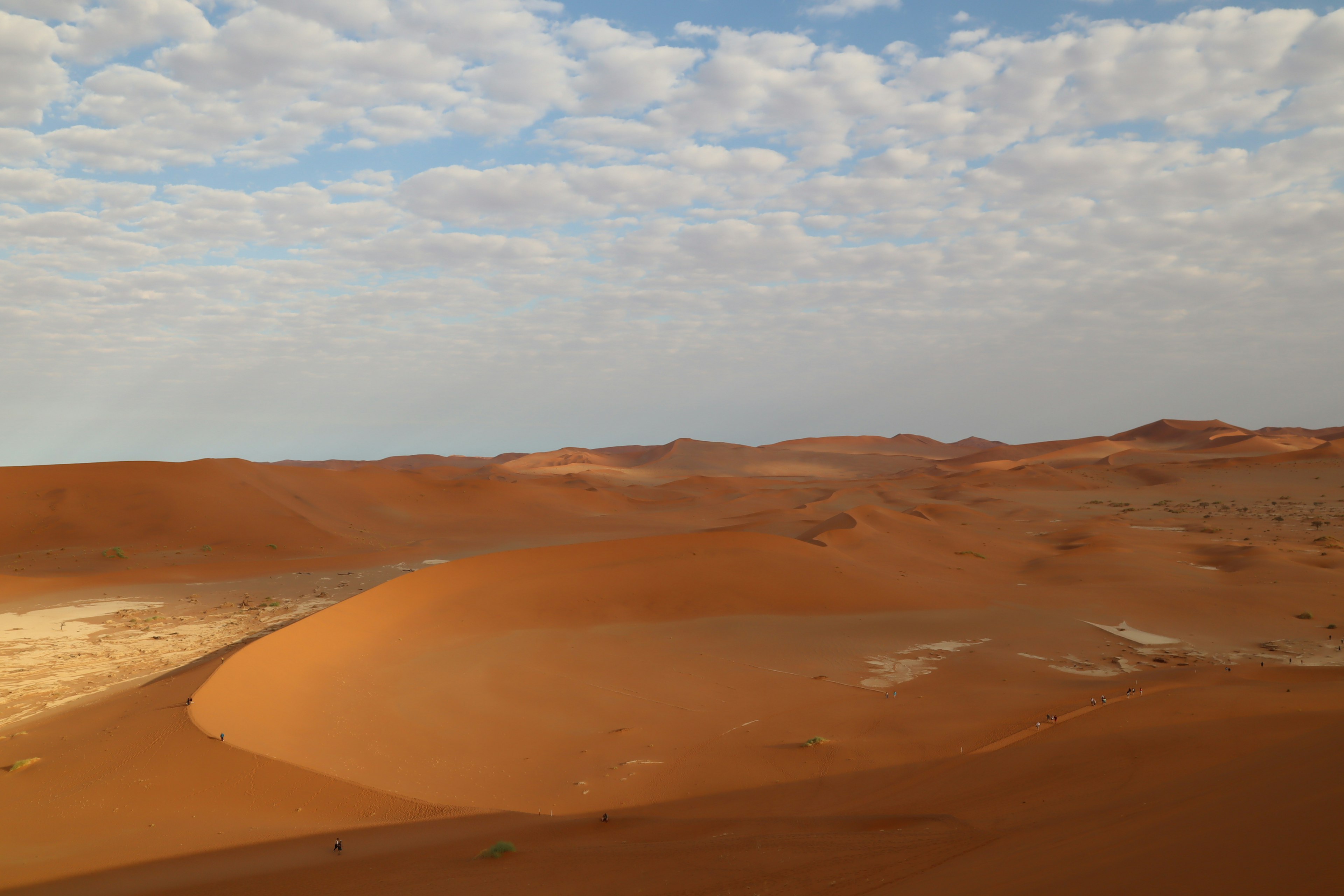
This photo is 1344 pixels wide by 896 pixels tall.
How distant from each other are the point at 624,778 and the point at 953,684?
187 inches

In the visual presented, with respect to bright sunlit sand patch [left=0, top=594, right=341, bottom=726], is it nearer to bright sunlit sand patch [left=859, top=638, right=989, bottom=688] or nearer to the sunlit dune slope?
the sunlit dune slope

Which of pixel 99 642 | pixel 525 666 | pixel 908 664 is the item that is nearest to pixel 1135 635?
pixel 908 664

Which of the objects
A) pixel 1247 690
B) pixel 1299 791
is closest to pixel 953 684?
pixel 1247 690

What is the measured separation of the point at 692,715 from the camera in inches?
351

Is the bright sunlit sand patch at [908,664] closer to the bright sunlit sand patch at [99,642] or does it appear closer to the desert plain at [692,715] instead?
the desert plain at [692,715]

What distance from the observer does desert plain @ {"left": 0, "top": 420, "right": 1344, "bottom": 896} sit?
15.0 ft

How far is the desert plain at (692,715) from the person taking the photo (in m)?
4.57

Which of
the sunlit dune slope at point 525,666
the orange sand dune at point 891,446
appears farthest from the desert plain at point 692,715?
the orange sand dune at point 891,446

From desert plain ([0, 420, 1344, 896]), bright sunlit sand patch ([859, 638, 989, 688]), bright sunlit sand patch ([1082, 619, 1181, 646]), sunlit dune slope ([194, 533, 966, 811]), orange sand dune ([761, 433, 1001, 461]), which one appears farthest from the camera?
orange sand dune ([761, 433, 1001, 461])

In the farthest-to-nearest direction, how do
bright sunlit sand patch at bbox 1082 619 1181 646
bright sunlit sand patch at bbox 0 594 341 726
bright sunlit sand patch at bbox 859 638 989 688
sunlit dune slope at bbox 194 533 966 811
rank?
bright sunlit sand patch at bbox 1082 619 1181 646, bright sunlit sand patch at bbox 0 594 341 726, bright sunlit sand patch at bbox 859 638 989 688, sunlit dune slope at bbox 194 533 966 811

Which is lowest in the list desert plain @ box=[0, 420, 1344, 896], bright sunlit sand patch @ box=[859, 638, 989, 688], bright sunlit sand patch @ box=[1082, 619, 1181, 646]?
bright sunlit sand patch @ box=[1082, 619, 1181, 646]

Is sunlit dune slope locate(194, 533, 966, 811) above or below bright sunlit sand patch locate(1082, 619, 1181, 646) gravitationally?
above

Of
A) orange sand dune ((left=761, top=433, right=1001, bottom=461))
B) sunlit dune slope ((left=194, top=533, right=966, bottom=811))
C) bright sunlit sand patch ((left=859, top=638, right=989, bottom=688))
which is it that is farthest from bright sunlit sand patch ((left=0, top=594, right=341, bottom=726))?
orange sand dune ((left=761, top=433, right=1001, bottom=461))

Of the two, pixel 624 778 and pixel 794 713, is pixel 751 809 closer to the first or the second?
pixel 624 778
